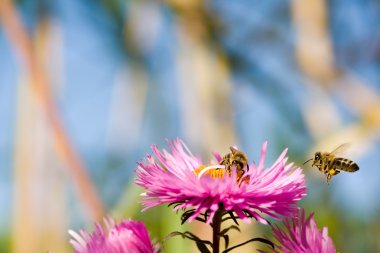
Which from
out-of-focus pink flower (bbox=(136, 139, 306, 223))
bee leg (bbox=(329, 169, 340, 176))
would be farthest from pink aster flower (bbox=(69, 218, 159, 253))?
bee leg (bbox=(329, 169, 340, 176))

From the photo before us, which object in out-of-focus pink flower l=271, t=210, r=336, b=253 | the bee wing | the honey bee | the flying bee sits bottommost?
out-of-focus pink flower l=271, t=210, r=336, b=253

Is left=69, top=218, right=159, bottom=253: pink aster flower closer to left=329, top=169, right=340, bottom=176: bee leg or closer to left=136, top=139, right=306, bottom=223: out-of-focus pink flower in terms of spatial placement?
left=136, top=139, right=306, bottom=223: out-of-focus pink flower

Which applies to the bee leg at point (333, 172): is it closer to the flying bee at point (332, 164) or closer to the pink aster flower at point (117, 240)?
the flying bee at point (332, 164)

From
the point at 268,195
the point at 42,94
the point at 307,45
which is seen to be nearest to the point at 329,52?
the point at 307,45

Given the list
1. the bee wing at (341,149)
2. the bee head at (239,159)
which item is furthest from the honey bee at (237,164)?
the bee wing at (341,149)

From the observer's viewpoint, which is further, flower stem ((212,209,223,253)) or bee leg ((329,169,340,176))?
bee leg ((329,169,340,176))

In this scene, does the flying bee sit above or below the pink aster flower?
above
